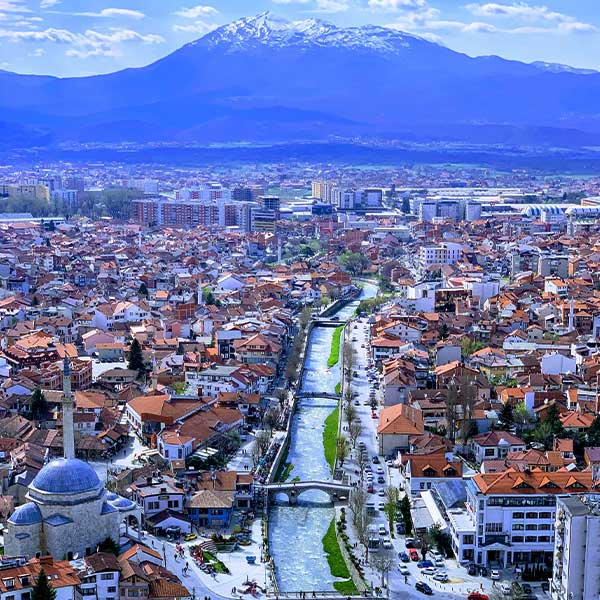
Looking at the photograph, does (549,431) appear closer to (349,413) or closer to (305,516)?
(349,413)

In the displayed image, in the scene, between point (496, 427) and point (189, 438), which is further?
point (496, 427)

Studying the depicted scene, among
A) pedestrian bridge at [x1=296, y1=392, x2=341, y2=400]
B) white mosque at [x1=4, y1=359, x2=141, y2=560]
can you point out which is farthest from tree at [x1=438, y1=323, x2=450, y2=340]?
white mosque at [x1=4, y1=359, x2=141, y2=560]

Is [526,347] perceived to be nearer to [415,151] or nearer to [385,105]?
[415,151]

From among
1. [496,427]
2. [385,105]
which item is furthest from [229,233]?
[385,105]

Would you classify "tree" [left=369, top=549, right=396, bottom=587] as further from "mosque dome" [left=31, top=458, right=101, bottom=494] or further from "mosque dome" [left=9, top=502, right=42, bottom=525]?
"mosque dome" [left=9, top=502, right=42, bottom=525]


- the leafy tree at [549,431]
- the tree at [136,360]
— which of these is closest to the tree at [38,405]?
the tree at [136,360]

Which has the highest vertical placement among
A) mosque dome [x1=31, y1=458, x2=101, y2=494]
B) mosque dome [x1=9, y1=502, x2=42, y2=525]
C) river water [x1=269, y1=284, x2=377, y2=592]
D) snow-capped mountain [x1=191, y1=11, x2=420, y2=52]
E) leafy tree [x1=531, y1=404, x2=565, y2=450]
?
snow-capped mountain [x1=191, y1=11, x2=420, y2=52]
